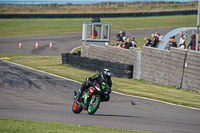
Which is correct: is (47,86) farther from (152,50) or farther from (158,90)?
(152,50)

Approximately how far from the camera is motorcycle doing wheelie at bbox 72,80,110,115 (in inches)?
371

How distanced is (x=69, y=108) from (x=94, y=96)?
1912mm

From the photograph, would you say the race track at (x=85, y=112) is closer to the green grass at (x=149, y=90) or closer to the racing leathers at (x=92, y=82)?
the racing leathers at (x=92, y=82)

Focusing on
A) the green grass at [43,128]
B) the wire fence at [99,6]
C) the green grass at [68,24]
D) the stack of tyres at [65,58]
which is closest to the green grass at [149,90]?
the stack of tyres at [65,58]

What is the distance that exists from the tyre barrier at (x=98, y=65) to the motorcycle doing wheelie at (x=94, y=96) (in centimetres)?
926

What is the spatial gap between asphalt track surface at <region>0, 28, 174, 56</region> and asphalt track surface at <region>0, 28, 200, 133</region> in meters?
13.8

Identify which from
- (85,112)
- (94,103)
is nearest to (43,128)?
(94,103)

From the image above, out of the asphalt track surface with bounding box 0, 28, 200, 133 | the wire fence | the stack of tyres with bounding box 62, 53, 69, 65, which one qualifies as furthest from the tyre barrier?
the wire fence

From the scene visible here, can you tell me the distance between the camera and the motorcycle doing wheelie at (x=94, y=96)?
9414mm

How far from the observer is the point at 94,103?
31.3 feet

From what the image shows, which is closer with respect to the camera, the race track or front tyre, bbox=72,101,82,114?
the race track

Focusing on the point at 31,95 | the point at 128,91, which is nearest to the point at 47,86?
the point at 31,95

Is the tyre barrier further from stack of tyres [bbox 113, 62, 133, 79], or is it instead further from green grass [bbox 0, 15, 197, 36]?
green grass [bbox 0, 15, 197, 36]

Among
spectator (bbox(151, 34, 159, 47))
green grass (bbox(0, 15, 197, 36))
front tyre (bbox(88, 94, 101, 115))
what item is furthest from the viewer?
green grass (bbox(0, 15, 197, 36))
